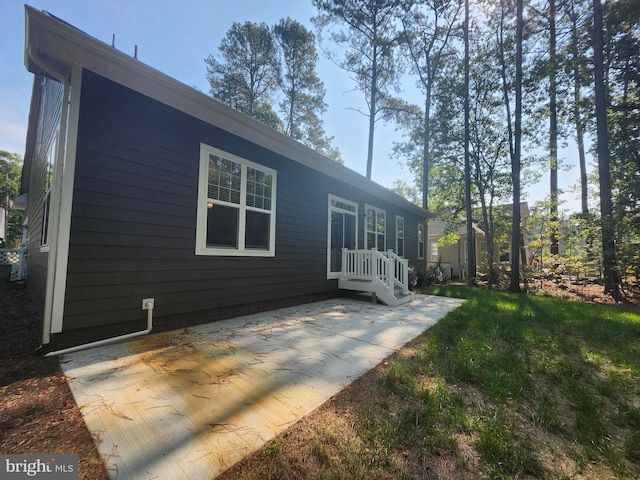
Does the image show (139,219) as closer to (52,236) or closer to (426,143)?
(52,236)

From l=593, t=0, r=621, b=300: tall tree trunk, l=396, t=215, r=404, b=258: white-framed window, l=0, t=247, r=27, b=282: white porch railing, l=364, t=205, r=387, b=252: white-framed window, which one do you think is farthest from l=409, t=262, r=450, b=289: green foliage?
l=0, t=247, r=27, b=282: white porch railing

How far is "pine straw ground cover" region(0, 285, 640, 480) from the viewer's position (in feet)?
4.50

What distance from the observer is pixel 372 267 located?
6285mm

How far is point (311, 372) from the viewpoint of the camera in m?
2.45

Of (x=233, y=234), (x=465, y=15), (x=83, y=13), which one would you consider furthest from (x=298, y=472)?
(x=465, y=15)

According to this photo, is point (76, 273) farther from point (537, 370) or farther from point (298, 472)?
point (537, 370)

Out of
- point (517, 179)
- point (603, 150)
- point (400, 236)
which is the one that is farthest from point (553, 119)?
point (400, 236)

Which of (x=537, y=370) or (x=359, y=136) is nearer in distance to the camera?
(x=537, y=370)

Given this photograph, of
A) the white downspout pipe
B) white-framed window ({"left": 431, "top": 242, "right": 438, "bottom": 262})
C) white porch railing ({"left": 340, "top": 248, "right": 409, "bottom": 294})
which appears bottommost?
the white downspout pipe

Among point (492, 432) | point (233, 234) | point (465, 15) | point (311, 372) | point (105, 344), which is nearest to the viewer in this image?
point (492, 432)

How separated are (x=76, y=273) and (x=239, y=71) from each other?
15.7 meters

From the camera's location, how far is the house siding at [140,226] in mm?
2959

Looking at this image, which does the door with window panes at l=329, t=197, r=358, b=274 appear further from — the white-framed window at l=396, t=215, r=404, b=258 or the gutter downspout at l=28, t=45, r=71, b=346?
the gutter downspout at l=28, t=45, r=71, b=346

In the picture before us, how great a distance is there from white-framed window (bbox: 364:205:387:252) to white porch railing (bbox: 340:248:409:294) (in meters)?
1.21
